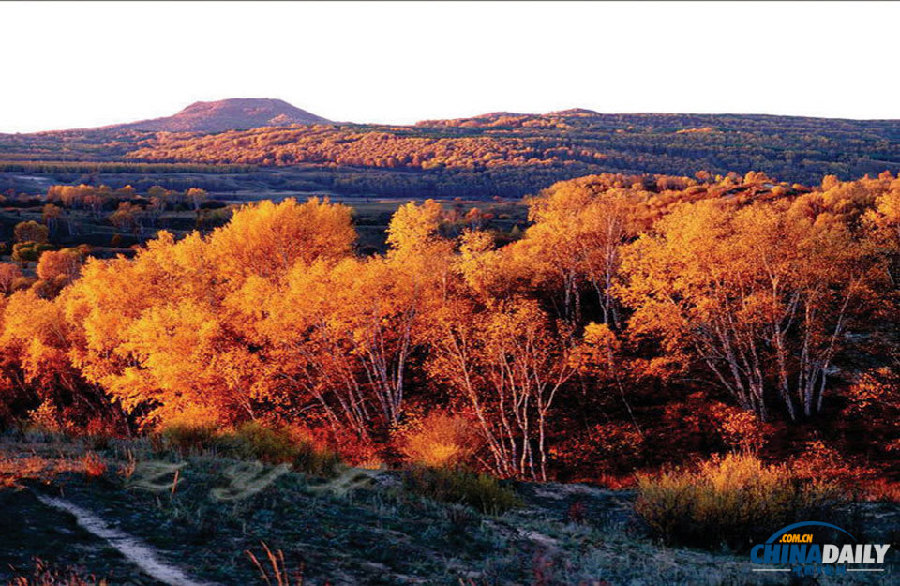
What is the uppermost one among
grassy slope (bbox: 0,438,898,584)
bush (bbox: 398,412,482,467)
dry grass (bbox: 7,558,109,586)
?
dry grass (bbox: 7,558,109,586)

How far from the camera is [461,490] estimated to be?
51.0 ft

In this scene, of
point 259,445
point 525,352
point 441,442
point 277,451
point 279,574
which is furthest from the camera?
point 525,352

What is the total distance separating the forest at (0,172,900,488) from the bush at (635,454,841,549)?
304 inches

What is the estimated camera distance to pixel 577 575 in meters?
10.1

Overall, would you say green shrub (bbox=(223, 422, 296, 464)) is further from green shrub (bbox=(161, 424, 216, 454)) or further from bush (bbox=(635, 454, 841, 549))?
bush (bbox=(635, 454, 841, 549))

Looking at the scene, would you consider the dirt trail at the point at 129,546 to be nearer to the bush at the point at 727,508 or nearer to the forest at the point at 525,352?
the bush at the point at 727,508

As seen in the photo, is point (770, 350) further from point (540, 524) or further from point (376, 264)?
point (540, 524)

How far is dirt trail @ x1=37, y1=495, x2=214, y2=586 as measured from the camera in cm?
845

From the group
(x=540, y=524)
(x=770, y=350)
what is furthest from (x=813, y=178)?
(x=540, y=524)

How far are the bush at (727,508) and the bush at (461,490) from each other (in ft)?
11.4

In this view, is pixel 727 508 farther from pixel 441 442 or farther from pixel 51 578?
pixel 51 578

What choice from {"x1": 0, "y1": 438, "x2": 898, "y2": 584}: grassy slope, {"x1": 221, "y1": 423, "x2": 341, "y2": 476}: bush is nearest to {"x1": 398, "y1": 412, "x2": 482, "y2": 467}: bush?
{"x1": 221, "y1": 423, "x2": 341, "y2": 476}: bush

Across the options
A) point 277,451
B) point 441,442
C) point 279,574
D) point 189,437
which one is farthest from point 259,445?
point 279,574

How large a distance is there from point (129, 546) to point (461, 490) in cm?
820
